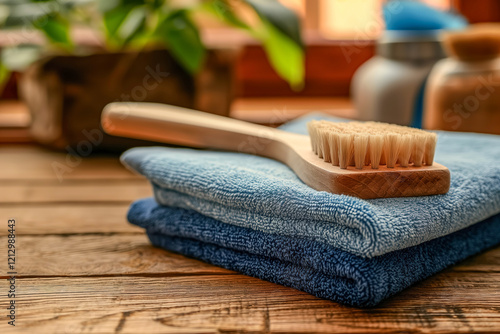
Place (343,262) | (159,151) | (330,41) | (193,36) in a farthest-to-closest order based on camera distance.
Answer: (330,41) → (193,36) → (159,151) → (343,262)

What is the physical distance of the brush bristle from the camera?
13.1 inches

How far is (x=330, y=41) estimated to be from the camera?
3.95 ft

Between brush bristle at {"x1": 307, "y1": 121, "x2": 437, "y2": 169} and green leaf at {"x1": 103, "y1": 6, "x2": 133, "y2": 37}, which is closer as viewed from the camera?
brush bristle at {"x1": 307, "y1": 121, "x2": 437, "y2": 169}

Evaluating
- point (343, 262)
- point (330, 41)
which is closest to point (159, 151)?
point (343, 262)

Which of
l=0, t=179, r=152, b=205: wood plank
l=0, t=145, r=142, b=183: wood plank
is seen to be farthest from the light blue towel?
l=0, t=145, r=142, b=183: wood plank

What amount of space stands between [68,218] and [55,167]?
0.91 feet

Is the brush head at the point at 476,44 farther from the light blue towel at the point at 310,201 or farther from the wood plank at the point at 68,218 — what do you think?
the wood plank at the point at 68,218

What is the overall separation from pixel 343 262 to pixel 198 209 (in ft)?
0.42

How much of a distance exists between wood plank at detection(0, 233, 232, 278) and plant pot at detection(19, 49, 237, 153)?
35cm

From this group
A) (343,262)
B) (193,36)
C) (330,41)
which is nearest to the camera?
(343,262)

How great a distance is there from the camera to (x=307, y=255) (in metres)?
0.33

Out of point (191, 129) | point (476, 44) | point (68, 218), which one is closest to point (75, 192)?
point (68, 218)

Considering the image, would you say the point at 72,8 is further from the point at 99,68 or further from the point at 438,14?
the point at 438,14

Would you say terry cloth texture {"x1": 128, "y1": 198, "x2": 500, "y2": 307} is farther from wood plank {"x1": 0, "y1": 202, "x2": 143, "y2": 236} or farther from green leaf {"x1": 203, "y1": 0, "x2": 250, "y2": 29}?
green leaf {"x1": 203, "y1": 0, "x2": 250, "y2": 29}
